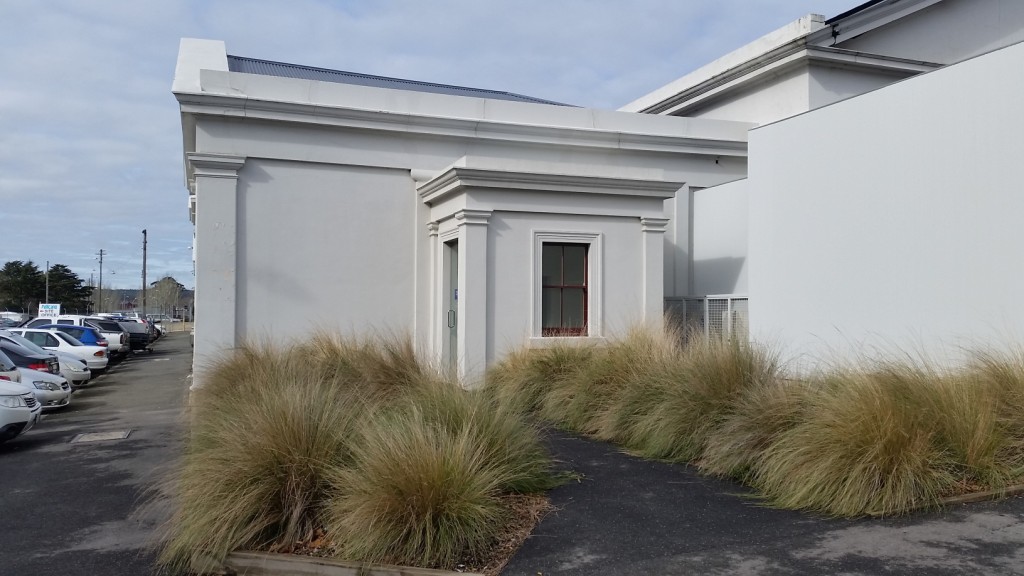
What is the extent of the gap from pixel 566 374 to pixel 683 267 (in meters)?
8.30

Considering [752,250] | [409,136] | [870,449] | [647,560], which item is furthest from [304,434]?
[409,136]

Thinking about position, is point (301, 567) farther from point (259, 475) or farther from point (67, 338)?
point (67, 338)

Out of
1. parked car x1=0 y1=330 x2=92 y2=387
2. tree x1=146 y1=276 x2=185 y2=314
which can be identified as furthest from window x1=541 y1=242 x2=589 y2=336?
tree x1=146 y1=276 x2=185 y2=314

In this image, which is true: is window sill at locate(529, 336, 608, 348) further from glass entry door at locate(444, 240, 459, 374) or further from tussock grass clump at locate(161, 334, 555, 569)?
tussock grass clump at locate(161, 334, 555, 569)

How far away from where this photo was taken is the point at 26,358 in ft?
59.8

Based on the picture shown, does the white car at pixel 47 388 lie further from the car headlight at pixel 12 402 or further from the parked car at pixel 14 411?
the car headlight at pixel 12 402

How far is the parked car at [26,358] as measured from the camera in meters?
18.1

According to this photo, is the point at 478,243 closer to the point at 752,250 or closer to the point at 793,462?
the point at 752,250

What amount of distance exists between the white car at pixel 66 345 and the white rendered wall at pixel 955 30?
81.6 feet

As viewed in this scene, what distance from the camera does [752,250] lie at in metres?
13.5

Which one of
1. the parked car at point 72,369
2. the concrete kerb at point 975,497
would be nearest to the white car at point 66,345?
the parked car at point 72,369

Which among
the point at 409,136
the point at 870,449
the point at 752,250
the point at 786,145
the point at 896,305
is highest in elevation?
the point at 409,136

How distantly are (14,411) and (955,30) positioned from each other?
2218 centimetres

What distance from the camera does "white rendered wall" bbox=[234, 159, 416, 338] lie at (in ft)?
53.9
